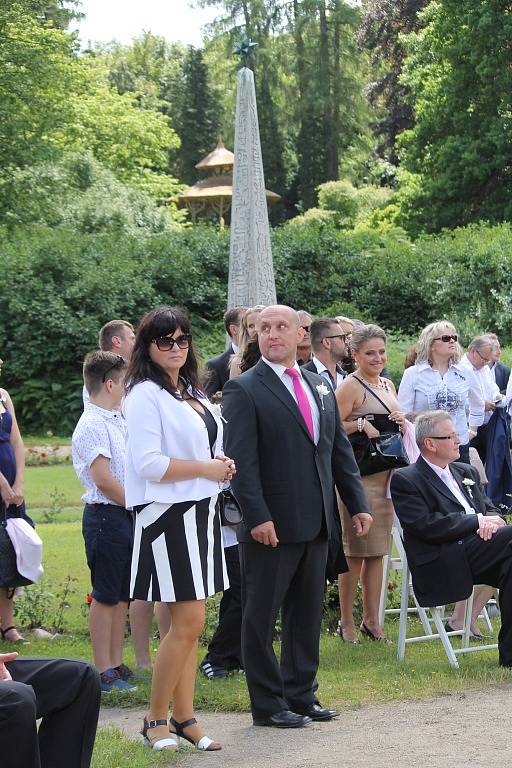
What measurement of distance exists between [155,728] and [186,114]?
186 feet

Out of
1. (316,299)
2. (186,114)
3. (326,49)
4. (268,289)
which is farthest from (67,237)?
(186,114)

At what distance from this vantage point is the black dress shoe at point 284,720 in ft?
19.0

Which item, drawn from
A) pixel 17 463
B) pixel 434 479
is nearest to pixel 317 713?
pixel 434 479

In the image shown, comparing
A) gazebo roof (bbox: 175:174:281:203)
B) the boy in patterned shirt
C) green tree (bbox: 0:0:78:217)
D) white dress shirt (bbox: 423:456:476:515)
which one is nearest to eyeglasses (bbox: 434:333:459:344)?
white dress shirt (bbox: 423:456:476:515)

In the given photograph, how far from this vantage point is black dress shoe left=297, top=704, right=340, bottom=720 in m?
5.96

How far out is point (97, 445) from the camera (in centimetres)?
657

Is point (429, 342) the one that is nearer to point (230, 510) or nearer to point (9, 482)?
point (9, 482)

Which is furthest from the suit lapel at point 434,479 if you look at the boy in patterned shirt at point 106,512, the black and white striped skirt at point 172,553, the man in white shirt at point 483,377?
the man in white shirt at point 483,377

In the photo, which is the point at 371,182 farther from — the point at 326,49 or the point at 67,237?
Result: the point at 67,237

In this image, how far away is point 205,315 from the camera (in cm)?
2506

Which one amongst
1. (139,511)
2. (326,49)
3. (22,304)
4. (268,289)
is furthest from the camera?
(326,49)

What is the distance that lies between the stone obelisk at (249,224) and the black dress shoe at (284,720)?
8805 millimetres

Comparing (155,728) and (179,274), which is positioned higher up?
(179,274)

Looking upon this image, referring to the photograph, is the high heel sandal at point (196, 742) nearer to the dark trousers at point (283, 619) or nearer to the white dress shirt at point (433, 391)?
the dark trousers at point (283, 619)
